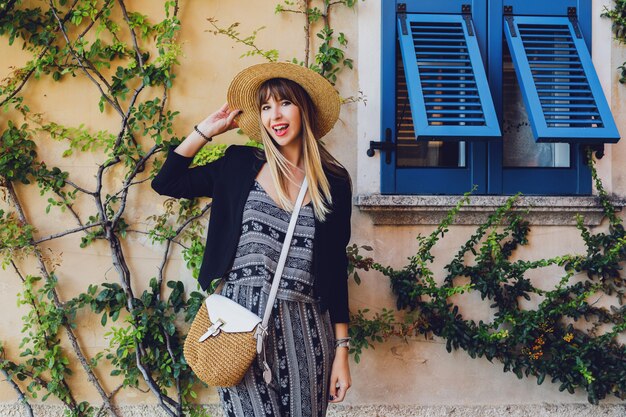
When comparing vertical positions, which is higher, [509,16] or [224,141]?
[509,16]

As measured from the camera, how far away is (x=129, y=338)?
10.7 ft

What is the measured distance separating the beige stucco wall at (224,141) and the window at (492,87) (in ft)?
0.48

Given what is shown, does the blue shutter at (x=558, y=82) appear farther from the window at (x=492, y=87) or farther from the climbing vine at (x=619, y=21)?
the climbing vine at (x=619, y=21)

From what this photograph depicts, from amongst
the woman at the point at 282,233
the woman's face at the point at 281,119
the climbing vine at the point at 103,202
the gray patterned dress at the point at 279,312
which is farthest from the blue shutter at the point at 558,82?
the gray patterned dress at the point at 279,312

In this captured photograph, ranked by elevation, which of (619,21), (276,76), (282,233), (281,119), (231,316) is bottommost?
(231,316)

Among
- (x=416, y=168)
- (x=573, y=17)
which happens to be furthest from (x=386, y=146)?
(x=573, y=17)

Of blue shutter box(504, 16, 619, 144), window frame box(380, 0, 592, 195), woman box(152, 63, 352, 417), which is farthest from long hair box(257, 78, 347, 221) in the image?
blue shutter box(504, 16, 619, 144)

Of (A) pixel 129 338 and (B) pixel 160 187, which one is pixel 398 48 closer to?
(B) pixel 160 187

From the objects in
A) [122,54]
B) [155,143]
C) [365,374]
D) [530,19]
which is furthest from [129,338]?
[530,19]

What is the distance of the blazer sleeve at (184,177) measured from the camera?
2.31 m

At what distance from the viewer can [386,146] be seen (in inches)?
133

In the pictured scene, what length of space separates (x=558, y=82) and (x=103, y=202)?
251 cm

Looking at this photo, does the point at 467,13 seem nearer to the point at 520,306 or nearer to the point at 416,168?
the point at 416,168

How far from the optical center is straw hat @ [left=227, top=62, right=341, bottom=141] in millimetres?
2371
